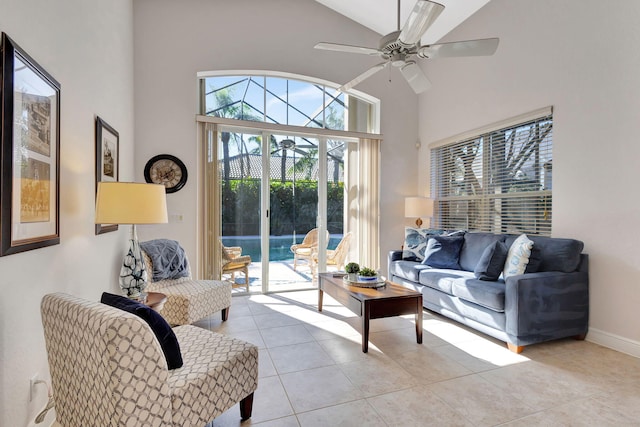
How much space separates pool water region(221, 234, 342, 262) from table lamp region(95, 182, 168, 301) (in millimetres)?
2025

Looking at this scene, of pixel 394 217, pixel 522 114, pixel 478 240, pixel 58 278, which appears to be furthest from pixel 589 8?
pixel 58 278

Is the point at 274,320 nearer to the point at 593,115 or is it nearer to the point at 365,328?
the point at 365,328

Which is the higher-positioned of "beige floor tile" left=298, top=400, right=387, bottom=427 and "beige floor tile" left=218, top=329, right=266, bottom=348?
"beige floor tile" left=298, top=400, right=387, bottom=427

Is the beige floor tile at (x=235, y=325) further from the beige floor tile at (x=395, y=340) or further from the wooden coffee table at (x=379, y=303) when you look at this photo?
the beige floor tile at (x=395, y=340)

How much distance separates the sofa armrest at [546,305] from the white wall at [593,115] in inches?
6.4

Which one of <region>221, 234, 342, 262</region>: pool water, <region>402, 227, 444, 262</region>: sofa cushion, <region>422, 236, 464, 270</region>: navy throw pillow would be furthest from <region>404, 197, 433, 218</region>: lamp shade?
<region>221, 234, 342, 262</region>: pool water

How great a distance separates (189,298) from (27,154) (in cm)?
179

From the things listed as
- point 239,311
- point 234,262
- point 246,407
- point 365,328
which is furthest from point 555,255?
point 234,262

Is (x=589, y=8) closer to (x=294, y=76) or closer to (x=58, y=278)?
(x=294, y=76)

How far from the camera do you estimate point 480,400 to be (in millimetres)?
2055

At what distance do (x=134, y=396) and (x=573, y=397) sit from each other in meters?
2.51

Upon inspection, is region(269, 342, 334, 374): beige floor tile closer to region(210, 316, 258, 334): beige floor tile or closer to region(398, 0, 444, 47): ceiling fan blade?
region(210, 316, 258, 334): beige floor tile

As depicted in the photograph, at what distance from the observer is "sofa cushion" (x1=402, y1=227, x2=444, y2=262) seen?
446 cm

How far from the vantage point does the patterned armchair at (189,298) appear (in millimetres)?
2982
